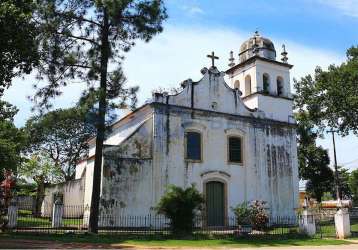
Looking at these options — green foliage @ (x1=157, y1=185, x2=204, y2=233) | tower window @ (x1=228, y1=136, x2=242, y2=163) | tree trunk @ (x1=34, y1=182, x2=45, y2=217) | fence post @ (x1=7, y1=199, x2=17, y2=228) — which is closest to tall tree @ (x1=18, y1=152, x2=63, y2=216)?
Result: tree trunk @ (x1=34, y1=182, x2=45, y2=217)

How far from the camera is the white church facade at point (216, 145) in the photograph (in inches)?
870

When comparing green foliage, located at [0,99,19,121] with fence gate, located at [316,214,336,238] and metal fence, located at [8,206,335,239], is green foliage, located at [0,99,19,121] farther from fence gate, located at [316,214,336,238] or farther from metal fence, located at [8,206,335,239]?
fence gate, located at [316,214,336,238]

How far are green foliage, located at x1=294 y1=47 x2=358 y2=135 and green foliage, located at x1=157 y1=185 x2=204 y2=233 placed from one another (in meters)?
16.0

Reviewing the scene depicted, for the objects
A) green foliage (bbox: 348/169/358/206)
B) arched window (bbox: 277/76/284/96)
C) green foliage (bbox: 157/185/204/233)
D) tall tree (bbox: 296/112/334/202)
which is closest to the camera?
green foliage (bbox: 157/185/204/233)

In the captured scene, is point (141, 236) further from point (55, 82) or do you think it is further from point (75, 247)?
point (55, 82)

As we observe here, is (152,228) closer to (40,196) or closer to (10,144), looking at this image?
(10,144)

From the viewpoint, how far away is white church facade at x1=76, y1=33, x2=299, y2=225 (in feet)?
72.5

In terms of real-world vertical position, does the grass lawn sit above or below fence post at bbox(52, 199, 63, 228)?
below

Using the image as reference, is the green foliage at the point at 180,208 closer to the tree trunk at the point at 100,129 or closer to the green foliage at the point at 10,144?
the tree trunk at the point at 100,129

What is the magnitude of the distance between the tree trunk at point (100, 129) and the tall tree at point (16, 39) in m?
3.01

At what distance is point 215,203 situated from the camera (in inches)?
963

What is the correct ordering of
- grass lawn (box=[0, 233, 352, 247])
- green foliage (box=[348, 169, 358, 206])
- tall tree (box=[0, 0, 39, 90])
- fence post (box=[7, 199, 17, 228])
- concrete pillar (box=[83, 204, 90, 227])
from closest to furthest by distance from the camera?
tall tree (box=[0, 0, 39, 90]) < grass lawn (box=[0, 233, 352, 247]) < fence post (box=[7, 199, 17, 228]) < concrete pillar (box=[83, 204, 90, 227]) < green foliage (box=[348, 169, 358, 206])

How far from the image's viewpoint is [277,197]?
86.0 feet

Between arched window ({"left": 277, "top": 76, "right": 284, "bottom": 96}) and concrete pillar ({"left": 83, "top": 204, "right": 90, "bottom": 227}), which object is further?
arched window ({"left": 277, "top": 76, "right": 284, "bottom": 96})
